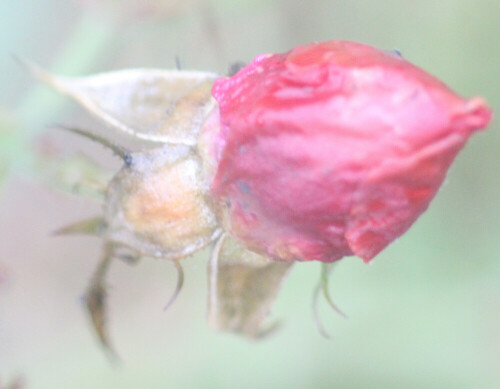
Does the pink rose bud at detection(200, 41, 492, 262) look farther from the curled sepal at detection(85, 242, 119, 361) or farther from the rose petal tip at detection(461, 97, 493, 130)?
the curled sepal at detection(85, 242, 119, 361)

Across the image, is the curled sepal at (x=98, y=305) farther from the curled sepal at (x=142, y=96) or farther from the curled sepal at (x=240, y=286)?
the curled sepal at (x=142, y=96)

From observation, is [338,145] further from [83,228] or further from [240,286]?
[83,228]

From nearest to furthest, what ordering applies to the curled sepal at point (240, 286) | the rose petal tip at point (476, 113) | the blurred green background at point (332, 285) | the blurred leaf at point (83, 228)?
the rose petal tip at point (476, 113)
the curled sepal at point (240, 286)
the blurred leaf at point (83, 228)
the blurred green background at point (332, 285)

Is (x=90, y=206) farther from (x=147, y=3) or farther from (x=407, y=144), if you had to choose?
(x=407, y=144)

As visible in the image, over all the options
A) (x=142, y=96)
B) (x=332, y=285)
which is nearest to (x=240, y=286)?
(x=142, y=96)

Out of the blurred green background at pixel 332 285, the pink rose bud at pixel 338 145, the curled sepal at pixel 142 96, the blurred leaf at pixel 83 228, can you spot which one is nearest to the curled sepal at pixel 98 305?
the blurred leaf at pixel 83 228
